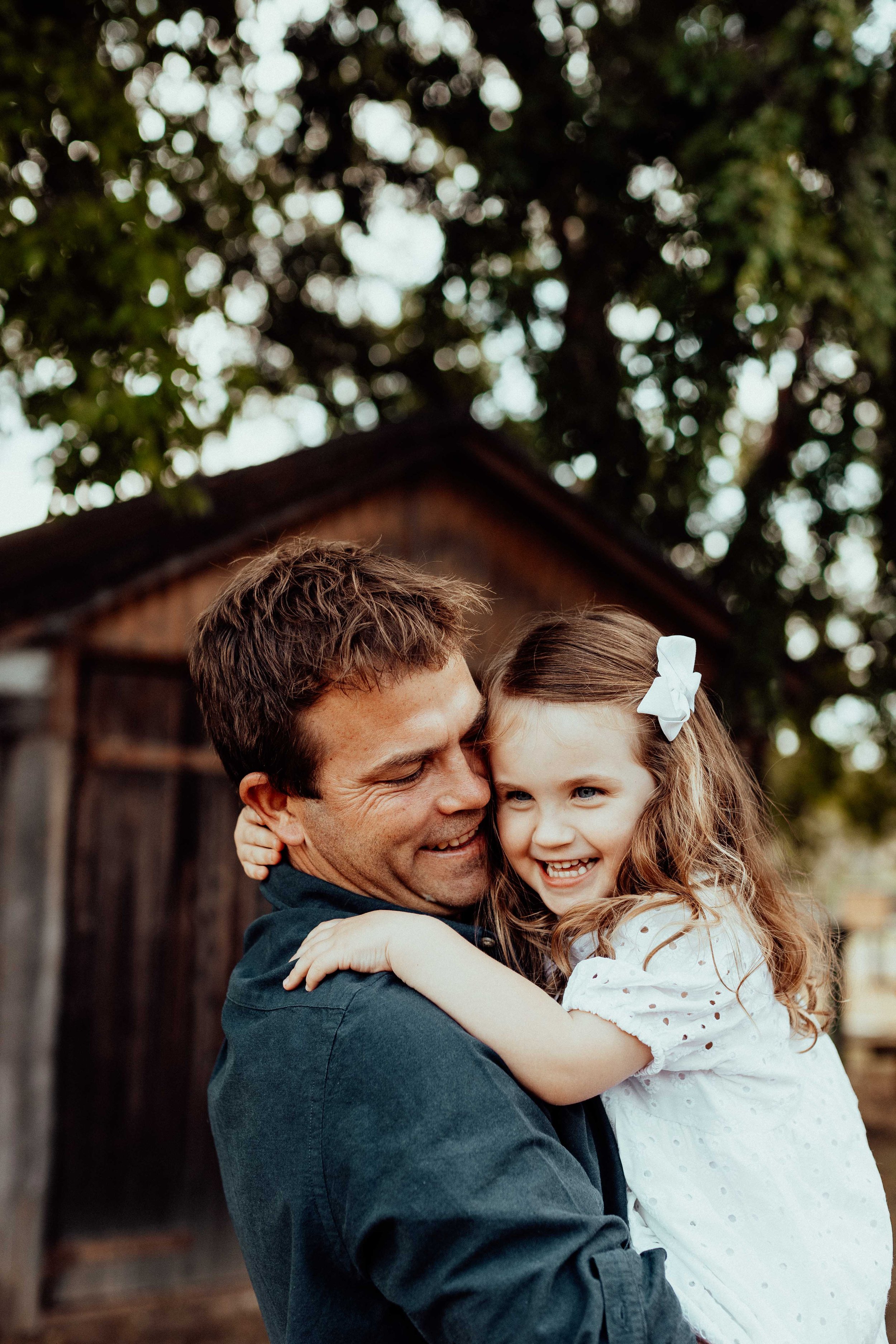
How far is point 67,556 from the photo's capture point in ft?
22.1

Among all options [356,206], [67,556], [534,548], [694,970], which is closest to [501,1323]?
[694,970]

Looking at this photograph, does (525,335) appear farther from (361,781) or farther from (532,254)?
(361,781)

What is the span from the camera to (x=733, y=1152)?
1928mm

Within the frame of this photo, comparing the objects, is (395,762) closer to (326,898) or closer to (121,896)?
(326,898)

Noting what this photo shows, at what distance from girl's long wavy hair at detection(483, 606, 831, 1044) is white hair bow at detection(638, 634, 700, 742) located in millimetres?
32

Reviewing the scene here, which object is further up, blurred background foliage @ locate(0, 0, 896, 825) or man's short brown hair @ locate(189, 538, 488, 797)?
blurred background foliage @ locate(0, 0, 896, 825)

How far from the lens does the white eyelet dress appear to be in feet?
6.06

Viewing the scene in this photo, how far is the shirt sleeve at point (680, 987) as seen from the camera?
190 centimetres

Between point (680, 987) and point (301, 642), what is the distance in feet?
2.88

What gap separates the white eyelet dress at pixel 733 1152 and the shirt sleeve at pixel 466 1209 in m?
0.23

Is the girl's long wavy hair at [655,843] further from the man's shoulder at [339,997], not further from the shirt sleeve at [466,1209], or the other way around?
the shirt sleeve at [466,1209]

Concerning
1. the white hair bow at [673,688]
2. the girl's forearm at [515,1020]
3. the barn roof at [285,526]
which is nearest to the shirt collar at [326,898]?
the girl's forearm at [515,1020]

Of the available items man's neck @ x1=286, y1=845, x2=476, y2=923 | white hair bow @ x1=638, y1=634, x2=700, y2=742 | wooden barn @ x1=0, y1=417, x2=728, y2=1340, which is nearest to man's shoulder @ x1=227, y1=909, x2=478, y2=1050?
man's neck @ x1=286, y1=845, x2=476, y2=923

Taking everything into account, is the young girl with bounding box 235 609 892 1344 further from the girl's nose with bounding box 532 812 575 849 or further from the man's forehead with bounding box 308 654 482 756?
the man's forehead with bounding box 308 654 482 756
